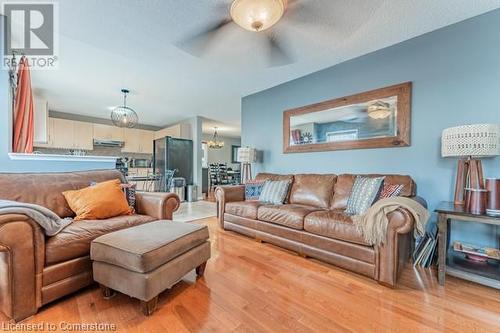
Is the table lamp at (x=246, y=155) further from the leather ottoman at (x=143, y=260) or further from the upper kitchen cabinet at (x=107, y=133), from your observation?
the upper kitchen cabinet at (x=107, y=133)

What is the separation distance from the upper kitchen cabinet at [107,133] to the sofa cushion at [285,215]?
5.34 m

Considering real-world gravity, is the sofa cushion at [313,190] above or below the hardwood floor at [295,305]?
above

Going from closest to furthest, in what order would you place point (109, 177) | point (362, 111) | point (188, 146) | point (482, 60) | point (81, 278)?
point (81, 278) < point (482, 60) < point (109, 177) < point (362, 111) < point (188, 146)

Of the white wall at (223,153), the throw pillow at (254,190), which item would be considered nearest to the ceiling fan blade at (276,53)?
the throw pillow at (254,190)

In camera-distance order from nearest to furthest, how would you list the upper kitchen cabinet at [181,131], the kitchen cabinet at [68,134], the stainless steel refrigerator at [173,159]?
the kitchen cabinet at [68,134]
the stainless steel refrigerator at [173,159]
the upper kitchen cabinet at [181,131]

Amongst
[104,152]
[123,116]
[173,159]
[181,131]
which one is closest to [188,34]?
[123,116]

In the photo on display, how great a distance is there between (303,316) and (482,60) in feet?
9.08

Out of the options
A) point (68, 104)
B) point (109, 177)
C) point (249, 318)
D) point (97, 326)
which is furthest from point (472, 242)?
point (68, 104)

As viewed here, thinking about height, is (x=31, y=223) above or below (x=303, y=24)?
below

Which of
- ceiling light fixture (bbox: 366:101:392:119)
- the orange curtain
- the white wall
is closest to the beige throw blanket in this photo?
ceiling light fixture (bbox: 366:101:392:119)

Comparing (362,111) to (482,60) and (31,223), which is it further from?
(31,223)

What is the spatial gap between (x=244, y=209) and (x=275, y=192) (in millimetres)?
487

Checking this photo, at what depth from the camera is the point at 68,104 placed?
5074mm

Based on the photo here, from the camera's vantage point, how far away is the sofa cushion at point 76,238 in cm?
143
